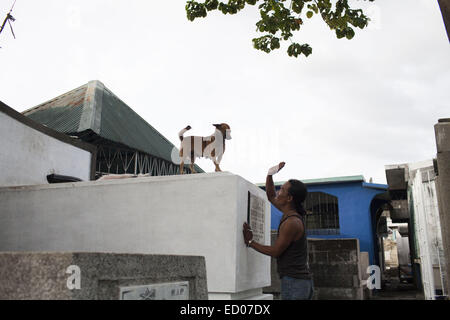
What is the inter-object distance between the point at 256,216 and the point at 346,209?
49.4ft

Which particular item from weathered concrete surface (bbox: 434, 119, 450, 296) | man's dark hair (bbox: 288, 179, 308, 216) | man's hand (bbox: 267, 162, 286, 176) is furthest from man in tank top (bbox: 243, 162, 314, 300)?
weathered concrete surface (bbox: 434, 119, 450, 296)

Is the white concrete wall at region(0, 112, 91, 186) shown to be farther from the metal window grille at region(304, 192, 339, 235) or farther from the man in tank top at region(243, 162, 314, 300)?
→ the metal window grille at region(304, 192, 339, 235)

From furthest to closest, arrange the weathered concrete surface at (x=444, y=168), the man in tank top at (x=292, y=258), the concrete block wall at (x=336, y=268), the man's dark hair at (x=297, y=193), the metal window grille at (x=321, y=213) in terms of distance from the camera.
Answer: the metal window grille at (x=321, y=213) → the concrete block wall at (x=336, y=268) → the man's dark hair at (x=297, y=193) → the man in tank top at (x=292, y=258) → the weathered concrete surface at (x=444, y=168)

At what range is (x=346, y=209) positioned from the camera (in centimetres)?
1959

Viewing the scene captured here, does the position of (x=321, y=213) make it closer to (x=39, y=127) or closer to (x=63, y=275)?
(x=39, y=127)

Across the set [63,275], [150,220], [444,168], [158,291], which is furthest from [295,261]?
[63,275]

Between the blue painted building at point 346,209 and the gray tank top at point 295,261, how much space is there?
15990mm

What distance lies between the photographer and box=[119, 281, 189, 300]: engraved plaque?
7.57 feet

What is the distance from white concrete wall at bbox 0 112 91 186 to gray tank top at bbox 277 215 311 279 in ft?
17.7

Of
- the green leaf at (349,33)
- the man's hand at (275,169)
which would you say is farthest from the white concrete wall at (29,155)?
the green leaf at (349,33)

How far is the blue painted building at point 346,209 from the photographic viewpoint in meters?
19.2

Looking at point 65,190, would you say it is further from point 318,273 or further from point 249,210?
point 318,273

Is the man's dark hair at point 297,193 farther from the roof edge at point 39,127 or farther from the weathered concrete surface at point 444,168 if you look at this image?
the roof edge at point 39,127
